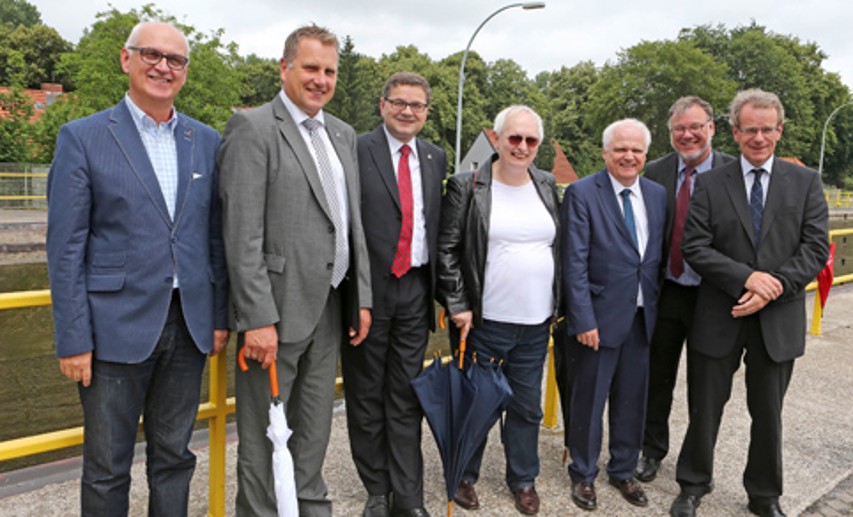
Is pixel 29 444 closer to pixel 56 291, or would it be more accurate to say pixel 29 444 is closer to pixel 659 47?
pixel 56 291

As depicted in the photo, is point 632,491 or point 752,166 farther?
point 632,491

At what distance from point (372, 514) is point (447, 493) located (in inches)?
16.6

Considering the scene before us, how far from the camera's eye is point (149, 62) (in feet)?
7.60

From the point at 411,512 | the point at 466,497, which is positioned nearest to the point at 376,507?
the point at 411,512

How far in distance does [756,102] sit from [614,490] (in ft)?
7.32

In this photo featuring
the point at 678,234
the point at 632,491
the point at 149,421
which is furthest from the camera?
the point at 678,234

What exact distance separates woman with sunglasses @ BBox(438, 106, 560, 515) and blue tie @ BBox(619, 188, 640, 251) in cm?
38

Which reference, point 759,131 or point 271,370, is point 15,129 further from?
point 759,131

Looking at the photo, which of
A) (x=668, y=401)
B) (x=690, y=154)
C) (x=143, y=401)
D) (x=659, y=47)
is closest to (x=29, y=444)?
(x=143, y=401)

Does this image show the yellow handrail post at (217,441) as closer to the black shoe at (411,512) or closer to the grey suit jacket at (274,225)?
the grey suit jacket at (274,225)

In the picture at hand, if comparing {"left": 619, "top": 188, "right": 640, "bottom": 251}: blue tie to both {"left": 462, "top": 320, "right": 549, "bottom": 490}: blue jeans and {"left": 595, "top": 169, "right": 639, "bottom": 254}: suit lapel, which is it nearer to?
{"left": 595, "top": 169, "right": 639, "bottom": 254}: suit lapel

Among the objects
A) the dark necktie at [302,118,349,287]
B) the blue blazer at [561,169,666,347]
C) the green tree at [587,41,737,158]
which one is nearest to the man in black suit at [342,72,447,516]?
the dark necktie at [302,118,349,287]

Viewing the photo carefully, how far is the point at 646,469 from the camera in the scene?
3.73m

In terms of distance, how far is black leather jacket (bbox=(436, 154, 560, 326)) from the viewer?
3127 millimetres
